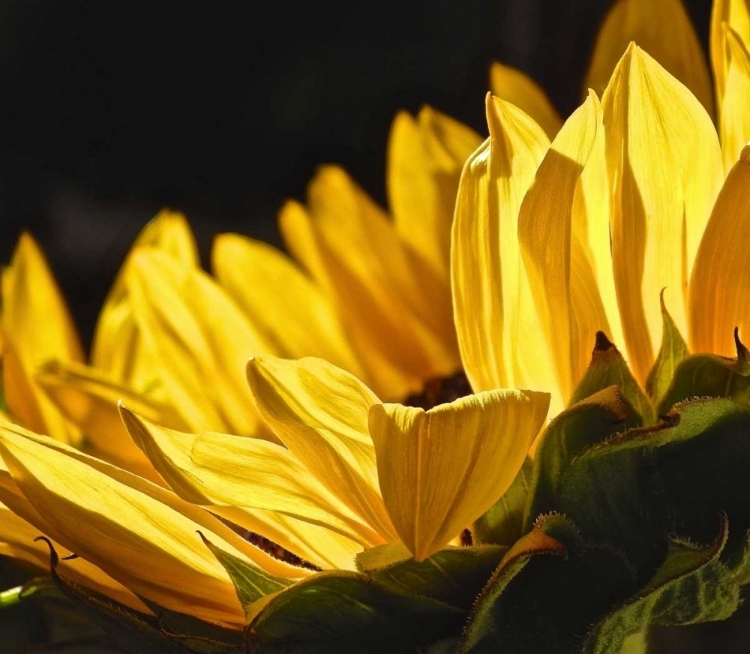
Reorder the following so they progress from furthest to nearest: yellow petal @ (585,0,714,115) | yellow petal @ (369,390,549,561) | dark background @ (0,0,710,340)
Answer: dark background @ (0,0,710,340) → yellow petal @ (585,0,714,115) → yellow petal @ (369,390,549,561)

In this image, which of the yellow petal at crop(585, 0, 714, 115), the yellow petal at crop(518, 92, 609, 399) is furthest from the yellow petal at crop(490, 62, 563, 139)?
the yellow petal at crop(518, 92, 609, 399)

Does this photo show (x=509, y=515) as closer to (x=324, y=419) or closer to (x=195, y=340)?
(x=324, y=419)

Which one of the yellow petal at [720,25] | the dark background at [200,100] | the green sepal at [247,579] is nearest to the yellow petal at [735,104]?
the yellow petal at [720,25]

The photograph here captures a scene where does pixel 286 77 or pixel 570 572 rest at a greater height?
pixel 286 77

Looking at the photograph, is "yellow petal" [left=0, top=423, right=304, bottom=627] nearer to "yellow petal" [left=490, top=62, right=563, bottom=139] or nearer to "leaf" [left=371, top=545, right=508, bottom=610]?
"leaf" [left=371, top=545, right=508, bottom=610]

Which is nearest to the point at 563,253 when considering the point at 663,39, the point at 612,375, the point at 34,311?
the point at 612,375

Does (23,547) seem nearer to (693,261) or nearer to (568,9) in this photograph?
(693,261)

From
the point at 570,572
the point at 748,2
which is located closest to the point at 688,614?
the point at 570,572
